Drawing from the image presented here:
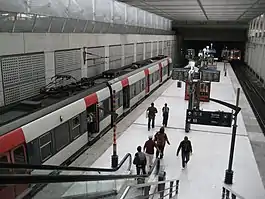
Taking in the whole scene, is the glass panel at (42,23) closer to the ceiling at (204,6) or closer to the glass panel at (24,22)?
the glass panel at (24,22)

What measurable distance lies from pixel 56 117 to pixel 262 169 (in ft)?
24.0

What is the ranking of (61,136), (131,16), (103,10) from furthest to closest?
(131,16), (103,10), (61,136)

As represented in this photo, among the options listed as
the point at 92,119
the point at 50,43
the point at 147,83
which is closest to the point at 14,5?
the point at 50,43

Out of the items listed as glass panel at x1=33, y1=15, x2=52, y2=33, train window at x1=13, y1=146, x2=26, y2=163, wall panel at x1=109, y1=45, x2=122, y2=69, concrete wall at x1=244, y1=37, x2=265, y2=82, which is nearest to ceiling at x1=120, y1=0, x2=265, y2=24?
wall panel at x1=109, y1=45, x2=122, y2=69

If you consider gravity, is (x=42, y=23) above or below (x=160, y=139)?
above

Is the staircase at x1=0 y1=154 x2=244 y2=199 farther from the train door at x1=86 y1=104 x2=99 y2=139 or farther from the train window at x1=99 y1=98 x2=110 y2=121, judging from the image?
the train window at x1=99 y1=98 x2=110 y2=121

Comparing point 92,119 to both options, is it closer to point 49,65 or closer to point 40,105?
point 49,65

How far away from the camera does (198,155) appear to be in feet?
39.3

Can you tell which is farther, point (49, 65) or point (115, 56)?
point (115, 56)

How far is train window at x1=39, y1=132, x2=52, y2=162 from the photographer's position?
28.4 feet

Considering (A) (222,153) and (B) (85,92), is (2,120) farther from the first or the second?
(A) (222,153)

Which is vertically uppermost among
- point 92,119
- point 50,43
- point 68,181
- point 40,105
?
point 50,43

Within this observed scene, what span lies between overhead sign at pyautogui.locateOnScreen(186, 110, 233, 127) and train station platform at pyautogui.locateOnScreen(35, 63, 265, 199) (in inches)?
55.0

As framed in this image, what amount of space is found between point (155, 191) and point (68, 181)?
606 centimetres
